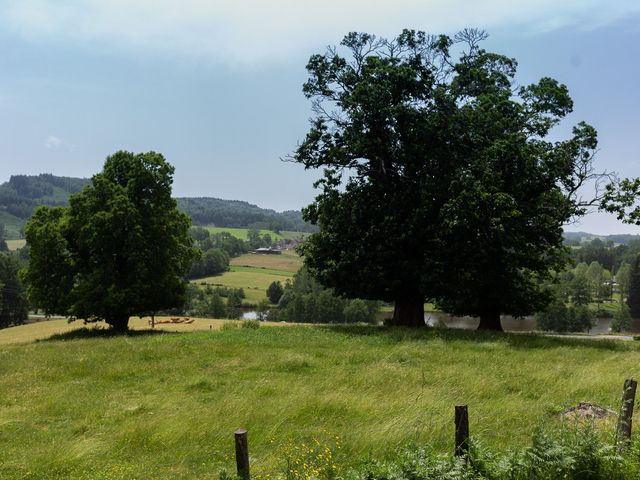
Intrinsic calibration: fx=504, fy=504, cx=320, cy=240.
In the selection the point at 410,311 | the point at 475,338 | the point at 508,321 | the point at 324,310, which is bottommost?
the point at 508,321

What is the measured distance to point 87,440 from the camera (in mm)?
11055

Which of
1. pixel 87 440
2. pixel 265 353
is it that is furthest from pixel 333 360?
pixel 87 440

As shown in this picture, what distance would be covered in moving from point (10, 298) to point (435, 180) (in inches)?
3990

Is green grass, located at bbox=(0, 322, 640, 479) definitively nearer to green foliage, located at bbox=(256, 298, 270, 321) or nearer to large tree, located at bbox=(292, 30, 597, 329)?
large tree, located at bbox=(292, 30, 597, 329)

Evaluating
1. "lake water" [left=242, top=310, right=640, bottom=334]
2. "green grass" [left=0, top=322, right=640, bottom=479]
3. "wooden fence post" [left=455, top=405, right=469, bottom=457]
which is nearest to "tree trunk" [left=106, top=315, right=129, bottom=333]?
"green grass" [left=0, top=322, right=640, bottom=479]

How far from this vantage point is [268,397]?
47.6ft

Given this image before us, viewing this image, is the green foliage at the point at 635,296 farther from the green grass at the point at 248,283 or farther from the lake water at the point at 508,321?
the green grass at the point at 248,283

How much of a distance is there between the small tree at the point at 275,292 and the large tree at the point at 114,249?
408 feet

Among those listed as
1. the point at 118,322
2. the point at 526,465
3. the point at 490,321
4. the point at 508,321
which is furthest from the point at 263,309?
the point at 526,465

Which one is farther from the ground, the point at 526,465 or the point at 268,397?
the point at 526,465

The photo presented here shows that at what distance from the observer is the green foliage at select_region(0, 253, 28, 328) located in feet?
335

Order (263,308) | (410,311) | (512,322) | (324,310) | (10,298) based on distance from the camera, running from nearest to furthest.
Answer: (410,311) → (10,298) → (512,322) → (324,310) → (263,308)

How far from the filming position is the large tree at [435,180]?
101ft

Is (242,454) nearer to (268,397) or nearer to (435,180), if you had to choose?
(268,397)
